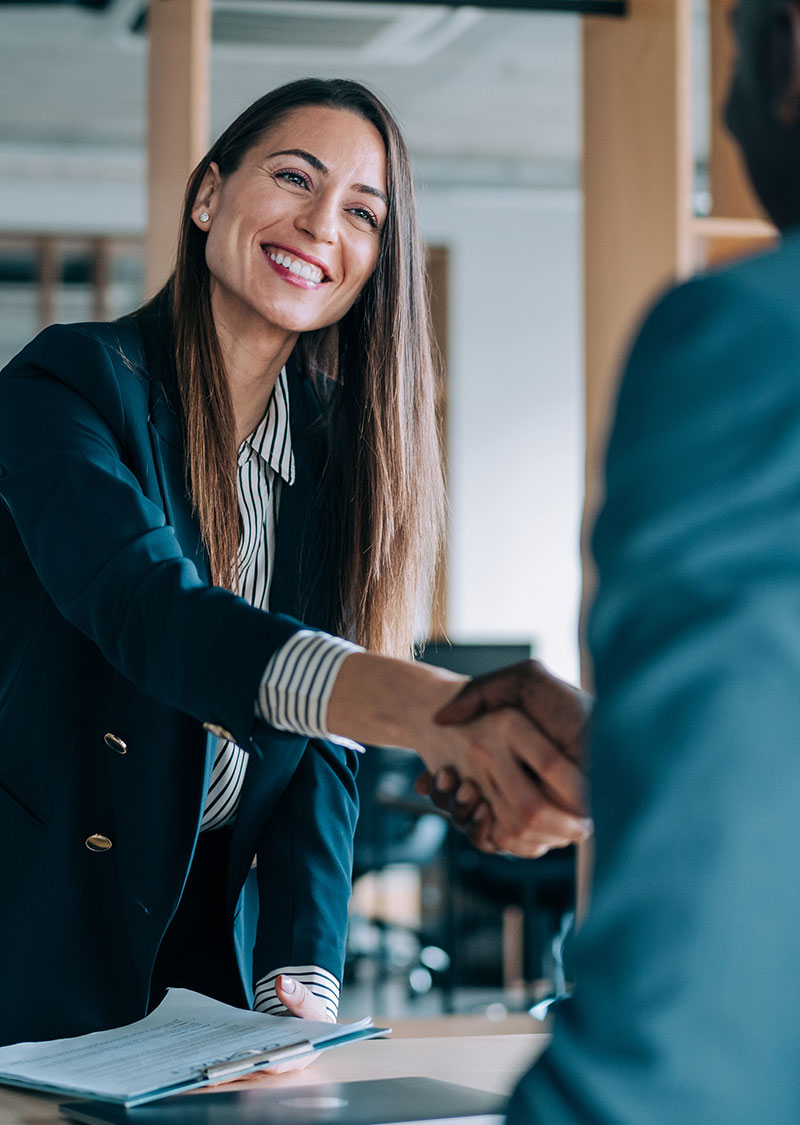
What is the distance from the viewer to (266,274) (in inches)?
56.0

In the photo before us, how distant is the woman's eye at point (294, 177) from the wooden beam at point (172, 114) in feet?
4.92

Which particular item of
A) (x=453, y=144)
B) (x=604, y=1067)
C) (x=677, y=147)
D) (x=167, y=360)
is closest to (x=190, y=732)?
(x=167, y=360)

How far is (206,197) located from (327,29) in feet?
14.0

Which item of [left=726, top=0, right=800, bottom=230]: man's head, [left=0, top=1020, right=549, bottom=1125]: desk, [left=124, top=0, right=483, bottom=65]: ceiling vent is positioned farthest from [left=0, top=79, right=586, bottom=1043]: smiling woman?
[left=124, top=0, right=483, bottom=65]: ceiling vent

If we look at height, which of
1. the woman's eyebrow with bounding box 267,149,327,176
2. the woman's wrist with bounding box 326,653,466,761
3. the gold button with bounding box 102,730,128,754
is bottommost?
the gold button with bounding box 102,730,128,754

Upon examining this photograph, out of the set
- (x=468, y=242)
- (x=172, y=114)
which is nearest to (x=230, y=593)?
(x=172, y=114)

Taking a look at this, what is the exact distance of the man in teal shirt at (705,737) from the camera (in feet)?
1.35

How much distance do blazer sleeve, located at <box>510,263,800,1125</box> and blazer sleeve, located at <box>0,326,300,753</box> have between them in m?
0.51

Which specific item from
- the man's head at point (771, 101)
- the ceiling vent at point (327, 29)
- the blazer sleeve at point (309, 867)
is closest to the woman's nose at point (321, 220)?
the blazer sleeve at point (309, 867)

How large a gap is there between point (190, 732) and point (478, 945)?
4616mm

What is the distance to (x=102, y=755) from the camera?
128 centimetres

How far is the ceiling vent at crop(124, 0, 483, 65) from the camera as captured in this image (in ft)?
16.9

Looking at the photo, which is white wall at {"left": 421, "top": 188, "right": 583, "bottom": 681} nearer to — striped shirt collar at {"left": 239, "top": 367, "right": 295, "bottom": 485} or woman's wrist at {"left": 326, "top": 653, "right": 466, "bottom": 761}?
striped shirt collar at {"left": 239, "top": 367, "right": 295, "bottom": 485}

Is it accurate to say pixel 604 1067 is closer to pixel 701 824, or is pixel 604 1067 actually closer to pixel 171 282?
pixel 701 824
